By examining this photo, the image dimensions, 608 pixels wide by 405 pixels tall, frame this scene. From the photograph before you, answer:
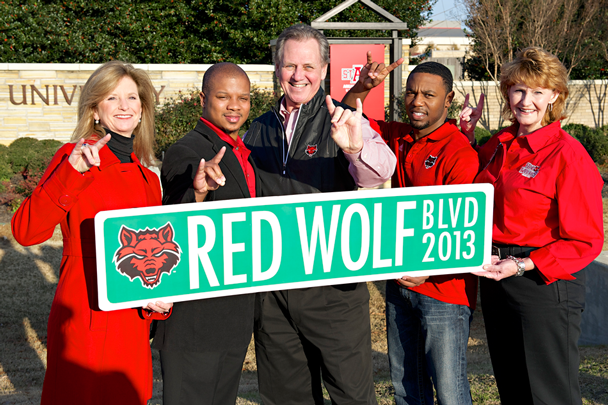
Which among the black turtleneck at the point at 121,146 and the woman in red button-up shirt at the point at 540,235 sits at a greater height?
the black turtleneck at the point at 121,146

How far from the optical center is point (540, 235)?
254 cm

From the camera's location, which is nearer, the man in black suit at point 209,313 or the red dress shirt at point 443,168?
the man in black suit at point 209,313

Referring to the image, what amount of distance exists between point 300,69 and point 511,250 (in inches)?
55.8

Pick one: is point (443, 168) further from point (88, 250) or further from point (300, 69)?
point (88, 250)

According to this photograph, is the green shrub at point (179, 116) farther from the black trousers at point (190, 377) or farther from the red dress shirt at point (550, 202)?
the black trousers at point (190, 377)

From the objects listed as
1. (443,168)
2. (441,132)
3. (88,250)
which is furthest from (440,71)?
(88,250)

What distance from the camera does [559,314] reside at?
8.35 ft

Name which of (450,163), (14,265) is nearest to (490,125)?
(14,265)

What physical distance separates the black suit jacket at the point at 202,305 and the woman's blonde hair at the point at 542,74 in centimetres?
150

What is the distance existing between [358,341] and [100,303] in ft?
4.47

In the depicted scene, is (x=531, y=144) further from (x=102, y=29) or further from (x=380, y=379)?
(x=102, y=29)

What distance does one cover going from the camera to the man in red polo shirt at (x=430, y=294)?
106 inches

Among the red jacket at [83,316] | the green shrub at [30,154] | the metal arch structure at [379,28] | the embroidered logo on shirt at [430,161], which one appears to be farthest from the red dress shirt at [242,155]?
the metal arch structure at [379,28]

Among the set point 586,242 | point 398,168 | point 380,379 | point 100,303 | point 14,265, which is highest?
point 398,168
